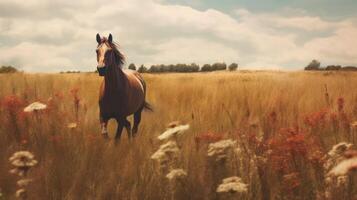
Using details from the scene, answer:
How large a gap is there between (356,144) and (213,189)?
175 cm

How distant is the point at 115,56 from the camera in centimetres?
616

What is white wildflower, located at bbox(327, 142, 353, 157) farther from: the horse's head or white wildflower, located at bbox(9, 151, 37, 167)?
the horse's head

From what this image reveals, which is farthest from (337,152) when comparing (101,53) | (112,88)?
(112,88)

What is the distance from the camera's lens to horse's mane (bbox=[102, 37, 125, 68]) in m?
5.64

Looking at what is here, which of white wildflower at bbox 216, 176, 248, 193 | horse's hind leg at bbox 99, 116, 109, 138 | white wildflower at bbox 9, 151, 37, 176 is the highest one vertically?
white wildflower at bbox 9, 151, 37, 176

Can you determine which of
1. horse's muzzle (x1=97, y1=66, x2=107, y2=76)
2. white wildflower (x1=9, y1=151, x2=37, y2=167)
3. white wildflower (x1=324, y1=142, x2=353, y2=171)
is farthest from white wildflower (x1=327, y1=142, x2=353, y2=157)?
horse's muzzle (x1=97, y1=66, x2=107, y2=76)

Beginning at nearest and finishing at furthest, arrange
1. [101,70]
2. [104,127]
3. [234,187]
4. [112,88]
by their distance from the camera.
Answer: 1. [234,187]
2. [101,70]
3. [104,127]
4. [112,88]

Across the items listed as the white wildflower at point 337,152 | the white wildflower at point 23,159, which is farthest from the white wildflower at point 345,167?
the white wildflower at point 23,159

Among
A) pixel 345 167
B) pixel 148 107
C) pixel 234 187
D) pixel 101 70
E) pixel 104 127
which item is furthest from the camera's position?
pixel 148 107

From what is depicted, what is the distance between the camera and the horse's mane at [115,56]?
5.64m

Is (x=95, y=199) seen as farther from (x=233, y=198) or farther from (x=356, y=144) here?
(x=356, y=144)

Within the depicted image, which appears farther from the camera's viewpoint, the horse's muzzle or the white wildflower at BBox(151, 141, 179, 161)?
the horse's muzzle

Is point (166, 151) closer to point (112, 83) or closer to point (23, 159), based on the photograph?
point (23, 159)

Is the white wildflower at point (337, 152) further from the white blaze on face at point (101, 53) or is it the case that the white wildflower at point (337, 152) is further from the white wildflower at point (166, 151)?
the white blaze on face at point (101, 53)
